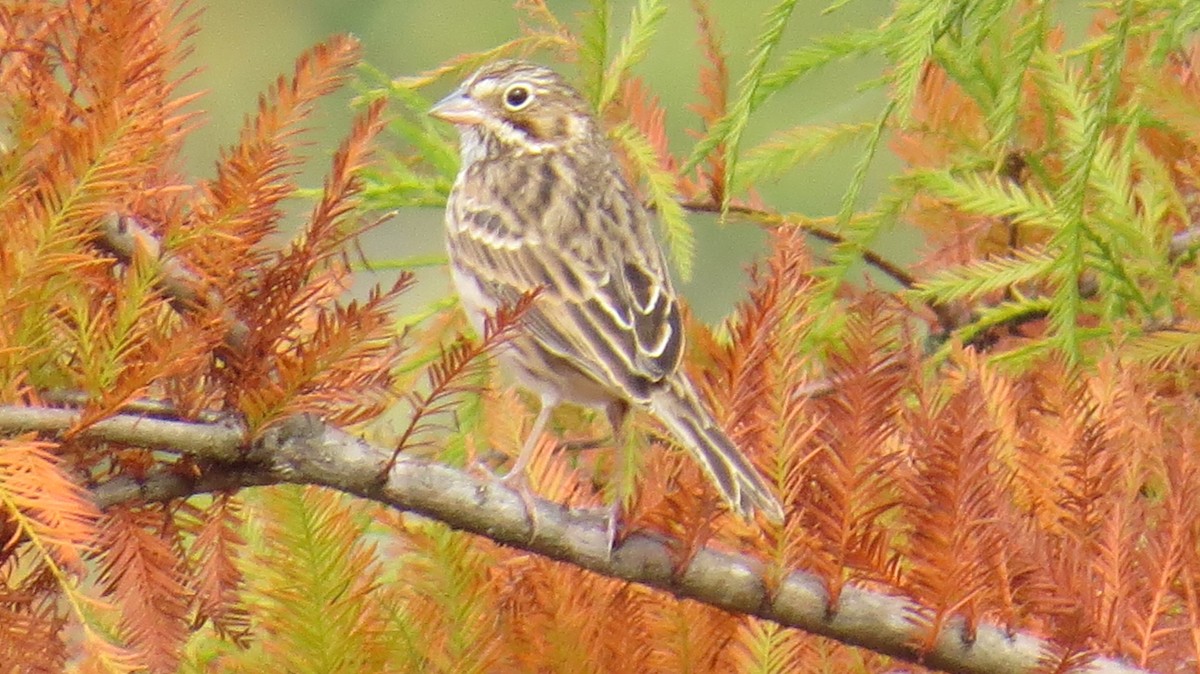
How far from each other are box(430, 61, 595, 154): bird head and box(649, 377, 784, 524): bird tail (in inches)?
65.2

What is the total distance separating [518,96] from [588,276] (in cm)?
106

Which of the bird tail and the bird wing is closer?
the bird tail

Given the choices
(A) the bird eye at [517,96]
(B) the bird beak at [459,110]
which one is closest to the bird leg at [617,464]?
(B) the bird beak at [459,110]

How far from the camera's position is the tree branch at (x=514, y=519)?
1573 millimetres

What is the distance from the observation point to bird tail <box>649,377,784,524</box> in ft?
5.77

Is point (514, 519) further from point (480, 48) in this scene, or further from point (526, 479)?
point (480, 48)

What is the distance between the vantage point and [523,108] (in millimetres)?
4336

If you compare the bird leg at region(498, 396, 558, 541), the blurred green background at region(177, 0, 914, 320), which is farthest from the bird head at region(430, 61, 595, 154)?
the blurred green background at region(177, 0, 914, 320)

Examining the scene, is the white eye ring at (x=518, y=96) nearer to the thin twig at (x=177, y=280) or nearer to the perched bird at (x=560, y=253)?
the perched bird at (x=560, y=253)

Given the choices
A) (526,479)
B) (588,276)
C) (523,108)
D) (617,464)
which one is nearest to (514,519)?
(526,479)

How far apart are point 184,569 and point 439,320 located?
2047mm

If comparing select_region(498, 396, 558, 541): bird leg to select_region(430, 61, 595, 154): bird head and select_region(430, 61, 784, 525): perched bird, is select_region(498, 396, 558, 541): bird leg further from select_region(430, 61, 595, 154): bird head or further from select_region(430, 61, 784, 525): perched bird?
select_region(430, 61, 595, 154): bird head

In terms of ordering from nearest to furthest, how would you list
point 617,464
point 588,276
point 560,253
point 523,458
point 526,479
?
point 526,479 < point 523,458 < point 617,464 < point 588,276 < point 560,253

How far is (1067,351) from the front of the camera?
7.95ft
